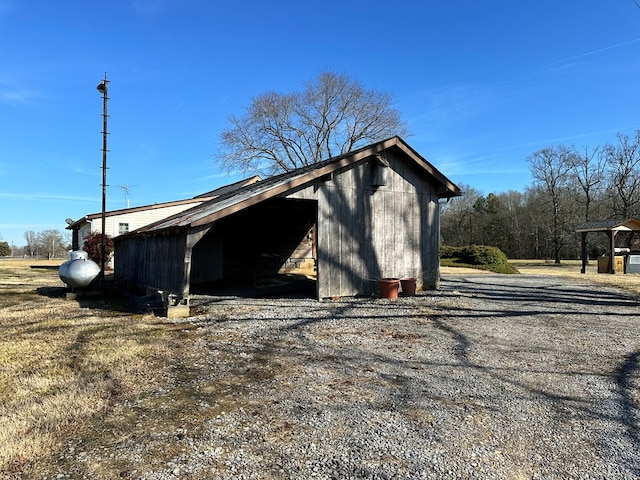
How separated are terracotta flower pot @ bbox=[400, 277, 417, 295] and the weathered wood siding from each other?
0.40 metres

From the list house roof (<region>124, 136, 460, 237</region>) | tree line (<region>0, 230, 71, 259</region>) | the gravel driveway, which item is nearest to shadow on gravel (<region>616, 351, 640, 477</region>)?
the gravel driveway

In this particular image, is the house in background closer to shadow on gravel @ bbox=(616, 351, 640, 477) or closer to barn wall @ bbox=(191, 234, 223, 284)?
barn wall @ bbox=(191, 234, 223, 284)

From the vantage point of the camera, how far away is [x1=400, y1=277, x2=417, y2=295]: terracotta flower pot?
469 inches

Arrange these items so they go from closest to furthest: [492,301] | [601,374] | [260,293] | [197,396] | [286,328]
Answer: [197,396]
[601,374]
[286,328]
[492,301]
[260,293]

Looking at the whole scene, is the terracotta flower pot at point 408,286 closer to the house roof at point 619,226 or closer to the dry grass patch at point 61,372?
the dry grass patch at point 61,372

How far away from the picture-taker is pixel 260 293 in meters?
12.9

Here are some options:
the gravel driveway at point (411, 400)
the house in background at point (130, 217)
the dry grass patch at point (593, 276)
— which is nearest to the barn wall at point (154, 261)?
the gravel driveway at point (411, 400)

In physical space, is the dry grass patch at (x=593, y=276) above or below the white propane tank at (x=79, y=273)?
below

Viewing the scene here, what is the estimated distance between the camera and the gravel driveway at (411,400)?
2.99 metres

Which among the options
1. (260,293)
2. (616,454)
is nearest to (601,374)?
(616,454)

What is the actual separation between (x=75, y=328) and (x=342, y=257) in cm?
623

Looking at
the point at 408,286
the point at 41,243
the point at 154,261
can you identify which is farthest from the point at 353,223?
the point at 41,243

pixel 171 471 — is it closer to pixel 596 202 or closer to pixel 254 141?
pixel 254 141

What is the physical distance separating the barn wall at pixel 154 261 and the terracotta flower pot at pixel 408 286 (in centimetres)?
588
